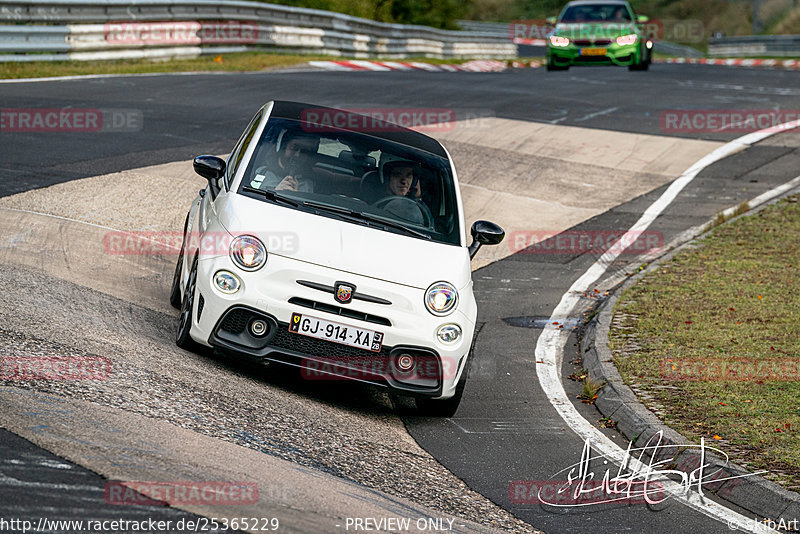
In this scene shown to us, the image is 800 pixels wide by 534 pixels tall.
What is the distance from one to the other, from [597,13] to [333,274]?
22.8m

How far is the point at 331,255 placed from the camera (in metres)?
6.68

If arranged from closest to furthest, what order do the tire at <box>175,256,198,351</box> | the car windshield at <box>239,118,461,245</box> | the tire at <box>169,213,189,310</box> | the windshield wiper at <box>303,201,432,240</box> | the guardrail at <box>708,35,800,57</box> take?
1. the tire at <box>175,256,198,351</box>
2. the windshield wiper at <box>303,201,432,240</box>
3. the car windshield at <box>239,118,461,245</box>
4. the tire at <box>169,213,189,310</box>
5. the guardrail at <box>708,35,800,57</box>

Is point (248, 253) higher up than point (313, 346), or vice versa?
point (248, 253)

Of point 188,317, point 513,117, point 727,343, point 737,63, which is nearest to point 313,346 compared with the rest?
point 188,317

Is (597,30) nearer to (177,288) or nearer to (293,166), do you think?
(177,288)

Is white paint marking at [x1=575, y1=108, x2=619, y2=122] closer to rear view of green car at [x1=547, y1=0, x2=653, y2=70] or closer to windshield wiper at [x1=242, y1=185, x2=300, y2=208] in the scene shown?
rear view of green car at [x1=547, y1=0, x2=653, y2=70]

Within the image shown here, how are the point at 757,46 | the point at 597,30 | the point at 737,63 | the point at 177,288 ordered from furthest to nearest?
1. the point at 757,46
2. the point at 737,63
3. the point at 597,30
4. the point at 177,288

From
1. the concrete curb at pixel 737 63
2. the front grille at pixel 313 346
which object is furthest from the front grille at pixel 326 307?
the concrete curb at pixel 737 63

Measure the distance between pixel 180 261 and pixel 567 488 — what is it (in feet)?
13.0

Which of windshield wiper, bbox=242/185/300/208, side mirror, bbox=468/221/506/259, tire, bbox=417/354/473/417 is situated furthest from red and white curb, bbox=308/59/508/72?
tire, bbox=417/354/473/417

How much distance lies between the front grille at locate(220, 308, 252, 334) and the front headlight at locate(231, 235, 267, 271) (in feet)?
0.95

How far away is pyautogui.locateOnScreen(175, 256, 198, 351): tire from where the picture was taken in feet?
22.8

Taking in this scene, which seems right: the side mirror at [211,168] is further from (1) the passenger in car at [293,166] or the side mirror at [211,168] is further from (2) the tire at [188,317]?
(2) the tire at [188,317]

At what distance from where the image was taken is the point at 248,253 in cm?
669
